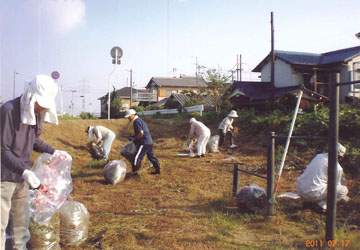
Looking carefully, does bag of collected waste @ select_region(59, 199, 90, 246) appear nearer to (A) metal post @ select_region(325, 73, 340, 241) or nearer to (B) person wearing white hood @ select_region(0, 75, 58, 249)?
(B) person wearing white hood @ select_region(0, 75, 58, 249)

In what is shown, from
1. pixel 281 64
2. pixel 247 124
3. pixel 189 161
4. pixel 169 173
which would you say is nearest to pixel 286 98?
pixel 247 124

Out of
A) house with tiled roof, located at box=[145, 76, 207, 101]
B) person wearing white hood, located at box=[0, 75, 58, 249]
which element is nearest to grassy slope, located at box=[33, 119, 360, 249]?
person wearing white hood, located at box=[0, 75, 58, 249]

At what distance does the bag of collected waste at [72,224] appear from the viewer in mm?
3088

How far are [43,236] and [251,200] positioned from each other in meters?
2.50

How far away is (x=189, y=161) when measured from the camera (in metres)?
9.19

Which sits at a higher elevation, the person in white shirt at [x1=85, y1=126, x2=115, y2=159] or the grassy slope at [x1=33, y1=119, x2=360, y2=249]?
the person in white shirt at [x1=85, y1=126, x2=115, y2=159]

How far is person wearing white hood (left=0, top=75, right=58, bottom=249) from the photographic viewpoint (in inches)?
94.1

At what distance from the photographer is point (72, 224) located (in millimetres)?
3113

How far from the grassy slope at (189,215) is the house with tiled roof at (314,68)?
591 inches

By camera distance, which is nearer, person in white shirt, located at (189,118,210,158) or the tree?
person in white shirt, located at (189,118,210,158)

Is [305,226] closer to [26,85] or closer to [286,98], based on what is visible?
[26,85]

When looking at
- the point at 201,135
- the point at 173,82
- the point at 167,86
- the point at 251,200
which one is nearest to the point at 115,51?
the point at 201,135

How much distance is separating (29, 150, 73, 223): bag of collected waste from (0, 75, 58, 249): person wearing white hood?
0.51ft

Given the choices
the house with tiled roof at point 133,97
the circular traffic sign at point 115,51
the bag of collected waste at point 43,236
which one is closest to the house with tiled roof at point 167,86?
the house with tiled roof at point 133,97
